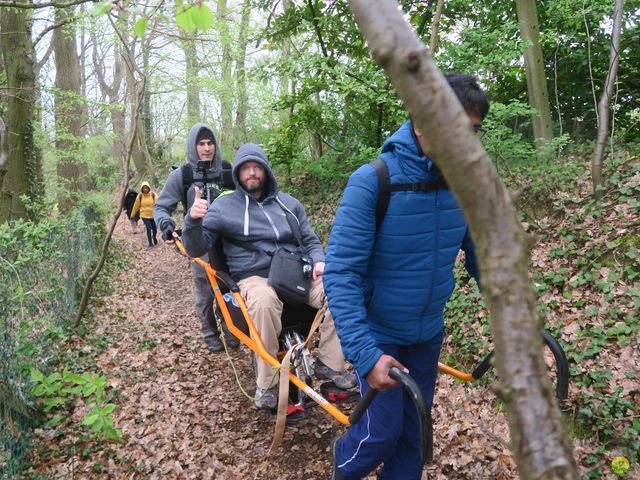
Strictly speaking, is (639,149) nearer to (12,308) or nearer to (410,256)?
(410,256)

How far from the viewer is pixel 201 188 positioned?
231 inches

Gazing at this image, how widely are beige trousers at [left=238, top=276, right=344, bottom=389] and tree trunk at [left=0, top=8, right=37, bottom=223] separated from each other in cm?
659

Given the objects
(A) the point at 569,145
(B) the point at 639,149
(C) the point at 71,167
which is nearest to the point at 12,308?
(B) the point at 639,149

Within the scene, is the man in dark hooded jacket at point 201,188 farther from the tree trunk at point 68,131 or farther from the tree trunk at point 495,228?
the tree trunk at point 68,131

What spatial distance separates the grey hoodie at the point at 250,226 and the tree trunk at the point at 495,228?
330cm

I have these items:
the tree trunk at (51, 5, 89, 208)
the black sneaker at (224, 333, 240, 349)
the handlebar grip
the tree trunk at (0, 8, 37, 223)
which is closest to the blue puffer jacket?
the handlebar grip

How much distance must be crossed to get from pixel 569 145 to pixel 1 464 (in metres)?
8.10

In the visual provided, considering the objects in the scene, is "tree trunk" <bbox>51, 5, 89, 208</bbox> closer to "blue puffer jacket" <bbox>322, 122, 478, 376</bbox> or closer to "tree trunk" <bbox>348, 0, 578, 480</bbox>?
"blue puffer jacket" <bbox>322, 122, 478, 376</bbox>

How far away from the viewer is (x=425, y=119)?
2.79 feet

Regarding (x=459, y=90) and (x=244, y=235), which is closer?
(x=459, y=90)

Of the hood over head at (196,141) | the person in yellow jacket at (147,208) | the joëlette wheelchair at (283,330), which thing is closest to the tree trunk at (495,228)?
the joëlette wheelchair at (283,330)

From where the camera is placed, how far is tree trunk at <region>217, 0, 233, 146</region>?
14570 millimetres

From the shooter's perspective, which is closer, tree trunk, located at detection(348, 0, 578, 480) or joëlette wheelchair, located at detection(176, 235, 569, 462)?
tree trunk, located at detection(348, 0, 578, 480)

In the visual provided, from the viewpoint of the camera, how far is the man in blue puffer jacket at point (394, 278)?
6.91ft
